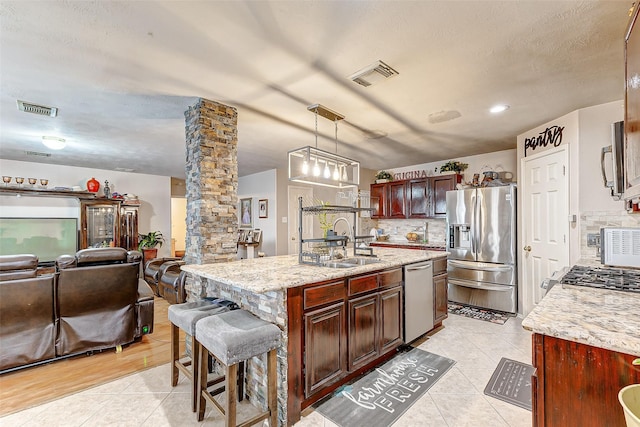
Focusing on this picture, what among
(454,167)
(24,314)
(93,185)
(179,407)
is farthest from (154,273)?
(454,167)

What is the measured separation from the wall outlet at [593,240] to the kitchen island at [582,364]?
2.25m

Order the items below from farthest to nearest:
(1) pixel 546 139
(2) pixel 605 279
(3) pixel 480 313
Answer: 1. (3) pixel 480 313
2. (1) pixel 546 139
3. (2) pixel 605 279

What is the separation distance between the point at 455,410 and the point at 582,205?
2526 millimetres

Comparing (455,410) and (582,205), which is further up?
(582,205)

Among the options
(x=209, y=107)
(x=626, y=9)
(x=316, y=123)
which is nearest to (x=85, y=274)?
(x=209, y=107)

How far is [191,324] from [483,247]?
4.10 meters

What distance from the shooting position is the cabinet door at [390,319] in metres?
2.57

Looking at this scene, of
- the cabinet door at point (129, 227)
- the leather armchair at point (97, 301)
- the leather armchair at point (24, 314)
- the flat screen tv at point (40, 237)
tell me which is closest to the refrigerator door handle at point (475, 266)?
the leather armchair at point (97, 301)

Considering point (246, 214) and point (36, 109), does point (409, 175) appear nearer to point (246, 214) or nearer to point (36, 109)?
point (246, 214)

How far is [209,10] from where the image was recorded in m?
1.65

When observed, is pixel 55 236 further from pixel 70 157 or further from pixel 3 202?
pixel 70 157

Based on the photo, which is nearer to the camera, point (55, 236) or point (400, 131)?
point (400, 131)

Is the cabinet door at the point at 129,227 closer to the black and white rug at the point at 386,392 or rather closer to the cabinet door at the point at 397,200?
the cabinet door at the point at 397,200

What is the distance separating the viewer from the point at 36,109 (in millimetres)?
3018
